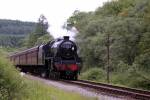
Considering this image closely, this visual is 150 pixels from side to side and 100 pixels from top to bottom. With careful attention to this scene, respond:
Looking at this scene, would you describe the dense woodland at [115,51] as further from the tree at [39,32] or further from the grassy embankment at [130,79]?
the tree at [39,32]

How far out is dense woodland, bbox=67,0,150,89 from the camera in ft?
113

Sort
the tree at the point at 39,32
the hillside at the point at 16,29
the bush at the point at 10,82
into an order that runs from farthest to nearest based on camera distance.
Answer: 1. the hillside at the point at 16,29
2. the tree at the point at 39,32
3. the bush at the point at 10,82

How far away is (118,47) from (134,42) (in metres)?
2.26

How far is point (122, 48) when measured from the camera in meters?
45.3

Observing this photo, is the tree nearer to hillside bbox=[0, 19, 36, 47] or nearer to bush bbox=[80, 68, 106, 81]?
hillside bbox=[0, 19, 36, 47]

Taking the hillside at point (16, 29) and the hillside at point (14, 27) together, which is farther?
the hillside at point (14, 27)

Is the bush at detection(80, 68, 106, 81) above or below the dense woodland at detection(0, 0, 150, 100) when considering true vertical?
below

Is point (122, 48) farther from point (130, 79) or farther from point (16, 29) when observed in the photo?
point (16, 29)

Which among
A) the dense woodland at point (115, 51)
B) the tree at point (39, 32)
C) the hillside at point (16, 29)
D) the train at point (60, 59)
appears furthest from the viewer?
the hillside at point (16, 29)

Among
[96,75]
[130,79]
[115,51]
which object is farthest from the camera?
[115,51]

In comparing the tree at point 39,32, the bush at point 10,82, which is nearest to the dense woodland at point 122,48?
the bush at point 10,82

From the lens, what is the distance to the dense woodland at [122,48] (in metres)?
34.5

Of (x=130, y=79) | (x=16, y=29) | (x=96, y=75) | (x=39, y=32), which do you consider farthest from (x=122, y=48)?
(x=16, y=29)

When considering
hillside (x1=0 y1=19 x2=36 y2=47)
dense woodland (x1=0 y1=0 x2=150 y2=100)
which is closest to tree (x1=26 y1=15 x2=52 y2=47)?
hillside (x1=0 y1=19 x2=36 y2=47)
